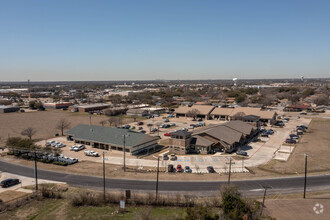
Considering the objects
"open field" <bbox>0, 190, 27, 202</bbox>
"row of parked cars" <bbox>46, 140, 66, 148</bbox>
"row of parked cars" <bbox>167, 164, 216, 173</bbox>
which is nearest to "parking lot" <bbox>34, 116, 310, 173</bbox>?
"row of parked cars" <bbox>167, 164, 216, 173</bbox>

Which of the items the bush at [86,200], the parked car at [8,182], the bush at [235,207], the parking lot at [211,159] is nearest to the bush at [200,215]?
the bush at [235,207]

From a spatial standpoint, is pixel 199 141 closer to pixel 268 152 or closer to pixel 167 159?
pixel 167 159

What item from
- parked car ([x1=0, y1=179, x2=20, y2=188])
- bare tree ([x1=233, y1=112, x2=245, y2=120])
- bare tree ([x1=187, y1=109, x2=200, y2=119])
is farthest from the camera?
bare tree ([x1=187, y1=109, x2=200, y2=119])

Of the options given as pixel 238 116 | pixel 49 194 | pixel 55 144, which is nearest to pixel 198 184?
pixel 49 194

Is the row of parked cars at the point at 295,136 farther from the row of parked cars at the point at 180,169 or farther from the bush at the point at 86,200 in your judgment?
the bush at the point at 86,200

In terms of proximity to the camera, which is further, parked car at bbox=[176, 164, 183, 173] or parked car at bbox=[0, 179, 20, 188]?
parked car at bbox=[176, 164, 183, 173]

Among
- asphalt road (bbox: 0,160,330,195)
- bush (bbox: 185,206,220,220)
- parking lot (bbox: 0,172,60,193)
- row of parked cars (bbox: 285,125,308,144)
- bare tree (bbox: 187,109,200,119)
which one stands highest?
bare tree (bbox: 187,109,200,119)

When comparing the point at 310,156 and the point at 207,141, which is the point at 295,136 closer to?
the point at 310,156

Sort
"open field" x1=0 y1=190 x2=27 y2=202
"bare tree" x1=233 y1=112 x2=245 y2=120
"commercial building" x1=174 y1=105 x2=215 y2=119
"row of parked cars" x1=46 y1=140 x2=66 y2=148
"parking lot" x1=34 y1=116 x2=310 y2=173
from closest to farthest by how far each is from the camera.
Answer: "open field" x1=0 y1=190 x2=27 y2=202 → "parking lot" x1=34 y1=116 x2=310 y2=173 → "row of parked cars" x1=46 y1=140 x2=66 y2=148 → "bare tree" x1=233 y1=112 x2=245 y2=120 → "commercial building" x1=174 y1=105 x2=215 y2=119

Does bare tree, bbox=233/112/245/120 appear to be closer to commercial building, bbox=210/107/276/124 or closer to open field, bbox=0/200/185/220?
commercial building, bbox=210/107/276/124
